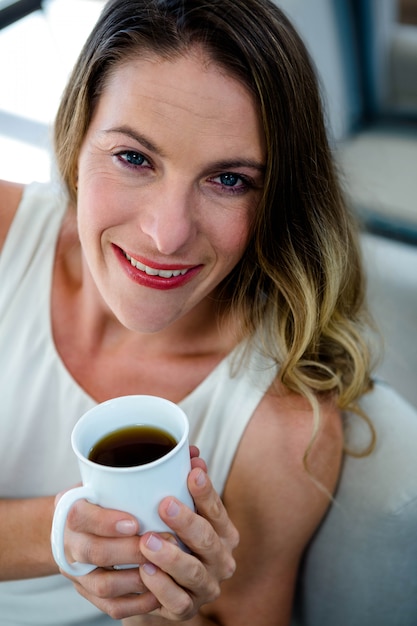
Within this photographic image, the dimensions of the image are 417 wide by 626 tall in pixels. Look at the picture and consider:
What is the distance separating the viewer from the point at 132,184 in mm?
1016

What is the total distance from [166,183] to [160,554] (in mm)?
485

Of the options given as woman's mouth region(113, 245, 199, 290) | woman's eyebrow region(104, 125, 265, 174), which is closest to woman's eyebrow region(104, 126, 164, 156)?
woman's eyebrow region(104, 125, 265, 174)

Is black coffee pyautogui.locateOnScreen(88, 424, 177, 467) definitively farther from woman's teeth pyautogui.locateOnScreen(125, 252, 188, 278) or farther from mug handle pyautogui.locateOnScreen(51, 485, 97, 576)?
woman's teeth pyautogui.locateOnScreen(125, 252, 188, 278)

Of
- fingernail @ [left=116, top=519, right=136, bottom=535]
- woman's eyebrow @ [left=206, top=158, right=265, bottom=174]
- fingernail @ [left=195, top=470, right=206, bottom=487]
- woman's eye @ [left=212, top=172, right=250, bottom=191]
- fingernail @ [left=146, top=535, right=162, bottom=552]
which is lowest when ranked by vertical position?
fingernail @ [left=146, top=535, right=162, bottom=552]

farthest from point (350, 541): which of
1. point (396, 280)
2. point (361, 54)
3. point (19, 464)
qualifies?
point (361, 54)

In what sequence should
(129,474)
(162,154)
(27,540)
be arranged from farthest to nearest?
(27,540), (162,154), (129,474)

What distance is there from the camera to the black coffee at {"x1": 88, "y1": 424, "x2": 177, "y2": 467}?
0.84 metres

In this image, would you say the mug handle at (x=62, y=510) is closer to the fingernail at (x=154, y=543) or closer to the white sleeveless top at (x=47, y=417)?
the fingernail at (x=154, y=543)

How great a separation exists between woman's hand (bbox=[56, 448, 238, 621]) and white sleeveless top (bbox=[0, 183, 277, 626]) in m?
0.28

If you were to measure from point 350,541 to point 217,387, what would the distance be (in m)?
0.33

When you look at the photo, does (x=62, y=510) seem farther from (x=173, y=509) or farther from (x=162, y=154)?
(x=162, y=154)

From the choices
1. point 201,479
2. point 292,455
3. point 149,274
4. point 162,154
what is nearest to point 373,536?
point 292,455

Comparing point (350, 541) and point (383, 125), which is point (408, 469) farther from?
point (383, 125)

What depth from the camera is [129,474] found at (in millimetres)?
736
